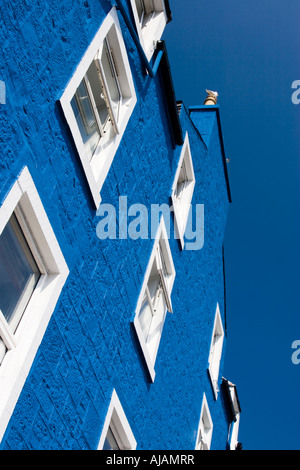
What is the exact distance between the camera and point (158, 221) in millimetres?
9930

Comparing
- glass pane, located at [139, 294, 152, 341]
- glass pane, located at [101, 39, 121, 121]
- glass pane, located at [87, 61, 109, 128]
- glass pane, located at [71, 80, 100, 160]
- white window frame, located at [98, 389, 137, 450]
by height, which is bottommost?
white window frame, located at [98, 389, 137, 450]

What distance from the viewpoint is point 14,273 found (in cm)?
612

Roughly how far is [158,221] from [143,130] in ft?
4.97

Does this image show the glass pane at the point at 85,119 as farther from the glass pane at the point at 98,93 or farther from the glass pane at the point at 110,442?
the glass pane at the point at 110,442

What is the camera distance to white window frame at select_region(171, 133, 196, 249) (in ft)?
36.2

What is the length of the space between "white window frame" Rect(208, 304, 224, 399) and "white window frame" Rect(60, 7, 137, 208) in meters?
6.71

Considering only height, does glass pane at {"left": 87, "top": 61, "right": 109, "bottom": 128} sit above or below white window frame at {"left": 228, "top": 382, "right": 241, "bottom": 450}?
below

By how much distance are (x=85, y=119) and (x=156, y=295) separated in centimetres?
354

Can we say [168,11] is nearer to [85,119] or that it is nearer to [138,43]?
[138,43]

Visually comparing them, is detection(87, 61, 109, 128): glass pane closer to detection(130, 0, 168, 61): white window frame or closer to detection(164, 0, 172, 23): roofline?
detection(130, 0, 168, 61): white window frame

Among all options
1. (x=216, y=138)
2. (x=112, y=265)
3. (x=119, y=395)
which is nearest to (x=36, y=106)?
(x=112, y=265)

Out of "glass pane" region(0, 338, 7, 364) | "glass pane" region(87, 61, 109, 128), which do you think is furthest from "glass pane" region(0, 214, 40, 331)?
"glass pane" region(87, 61, 109, 128)
